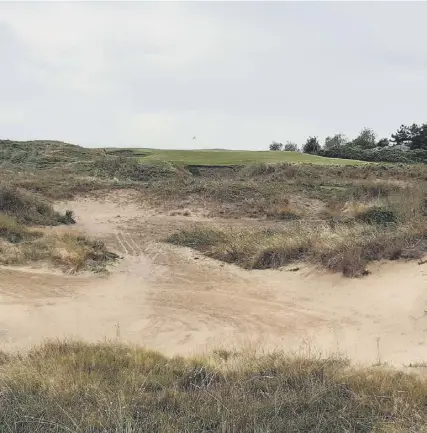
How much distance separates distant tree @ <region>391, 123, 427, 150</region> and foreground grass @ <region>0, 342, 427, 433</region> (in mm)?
57267

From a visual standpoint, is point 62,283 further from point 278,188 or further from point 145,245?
point 278,188

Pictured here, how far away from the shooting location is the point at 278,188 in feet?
79.4

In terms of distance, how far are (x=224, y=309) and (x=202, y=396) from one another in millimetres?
4560

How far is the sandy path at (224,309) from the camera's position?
758 cm

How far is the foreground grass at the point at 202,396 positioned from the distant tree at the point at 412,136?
57267 millimetres

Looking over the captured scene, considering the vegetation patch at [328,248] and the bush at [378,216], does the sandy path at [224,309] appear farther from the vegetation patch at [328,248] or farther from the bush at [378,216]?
the bush at [378,216]

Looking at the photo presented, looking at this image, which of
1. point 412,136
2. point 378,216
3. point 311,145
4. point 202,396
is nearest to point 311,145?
point 311,145

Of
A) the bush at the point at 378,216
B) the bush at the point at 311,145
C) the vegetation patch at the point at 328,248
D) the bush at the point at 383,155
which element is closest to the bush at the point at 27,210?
the vegetation patch at the point at 328,248

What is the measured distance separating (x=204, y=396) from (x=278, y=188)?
65.8ft

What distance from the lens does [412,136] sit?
208 feet

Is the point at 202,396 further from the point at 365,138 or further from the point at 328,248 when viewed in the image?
the point at 365,138

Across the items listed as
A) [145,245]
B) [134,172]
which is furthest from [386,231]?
[134,172]

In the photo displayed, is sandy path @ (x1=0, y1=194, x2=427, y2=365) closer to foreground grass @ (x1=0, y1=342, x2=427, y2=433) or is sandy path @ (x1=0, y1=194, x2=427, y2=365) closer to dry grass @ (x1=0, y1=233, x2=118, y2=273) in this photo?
dry grass @ (x1=0, y1=233, x2=118, y2=273)

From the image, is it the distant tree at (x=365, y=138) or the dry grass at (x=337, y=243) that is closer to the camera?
the dry grass at (x=337, y=243)
